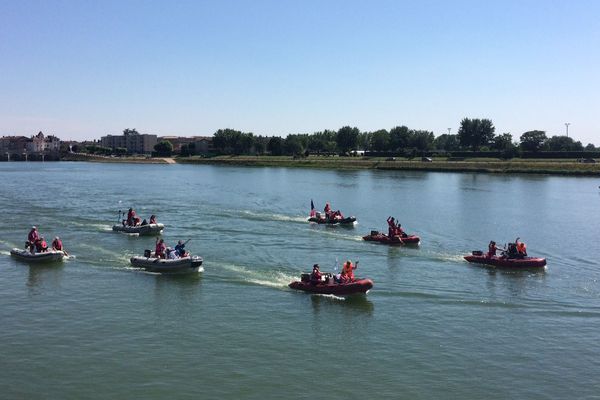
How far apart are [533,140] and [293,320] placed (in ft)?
555

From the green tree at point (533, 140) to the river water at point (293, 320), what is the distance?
13216 cm

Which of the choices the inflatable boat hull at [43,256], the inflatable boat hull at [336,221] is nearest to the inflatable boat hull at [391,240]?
the inflatable boat hull at [336,221]

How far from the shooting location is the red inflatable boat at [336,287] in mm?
30344

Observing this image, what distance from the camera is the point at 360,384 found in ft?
67.0

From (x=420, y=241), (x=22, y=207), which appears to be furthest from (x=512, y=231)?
(x=22, y=207)

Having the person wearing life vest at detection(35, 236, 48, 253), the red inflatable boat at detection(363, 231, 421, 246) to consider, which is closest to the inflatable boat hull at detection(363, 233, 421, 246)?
the red inflatable boat at detection(363, 231, 421, 246)

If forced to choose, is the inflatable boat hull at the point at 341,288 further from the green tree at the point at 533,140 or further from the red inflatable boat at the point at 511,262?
the green tree at the point at 533,140

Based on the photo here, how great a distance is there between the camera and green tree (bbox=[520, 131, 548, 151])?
177250 millimetres

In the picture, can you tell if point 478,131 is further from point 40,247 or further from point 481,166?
point 40,247

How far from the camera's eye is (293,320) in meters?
26.9

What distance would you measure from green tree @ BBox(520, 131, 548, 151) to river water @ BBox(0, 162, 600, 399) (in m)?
132

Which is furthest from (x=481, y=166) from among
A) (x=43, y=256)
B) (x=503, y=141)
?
(x=43, y=256)

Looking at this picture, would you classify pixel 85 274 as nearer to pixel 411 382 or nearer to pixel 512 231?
pixel 411 382

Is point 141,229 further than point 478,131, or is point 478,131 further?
point 478,131
